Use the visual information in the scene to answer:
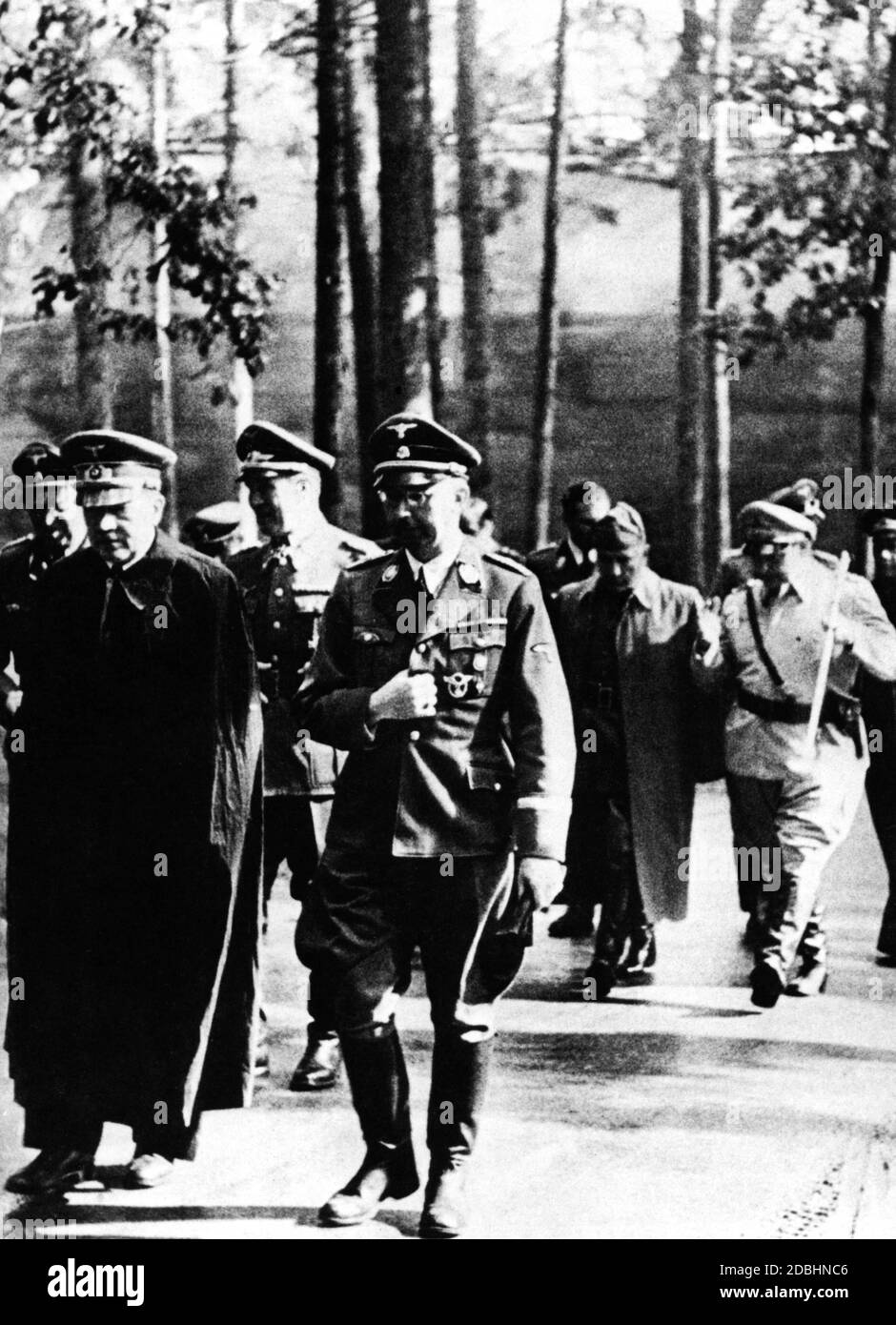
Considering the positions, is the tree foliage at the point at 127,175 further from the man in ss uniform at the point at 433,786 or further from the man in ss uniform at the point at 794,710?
the man in ss uniform at the point at 794,710

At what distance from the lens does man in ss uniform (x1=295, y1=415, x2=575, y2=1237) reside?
5.73m

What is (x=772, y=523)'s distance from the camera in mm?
6879

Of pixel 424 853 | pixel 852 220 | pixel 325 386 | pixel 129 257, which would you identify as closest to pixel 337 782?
pixel 424 853

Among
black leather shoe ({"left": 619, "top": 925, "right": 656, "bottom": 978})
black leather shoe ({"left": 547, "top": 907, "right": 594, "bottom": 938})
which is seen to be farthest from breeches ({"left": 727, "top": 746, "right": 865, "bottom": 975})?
black leather shoe ({"left": 547, "top": 907, "right": 594, "bottom": 938})

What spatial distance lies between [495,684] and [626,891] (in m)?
1.42

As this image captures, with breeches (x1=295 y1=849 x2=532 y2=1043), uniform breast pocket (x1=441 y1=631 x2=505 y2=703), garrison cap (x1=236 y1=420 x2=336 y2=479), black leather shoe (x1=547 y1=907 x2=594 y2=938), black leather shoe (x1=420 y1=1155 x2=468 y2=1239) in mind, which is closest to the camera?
breeches (x1=295 y1=849 x2=532 y2=1043)

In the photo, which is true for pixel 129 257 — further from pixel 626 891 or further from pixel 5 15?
pixel 626 891

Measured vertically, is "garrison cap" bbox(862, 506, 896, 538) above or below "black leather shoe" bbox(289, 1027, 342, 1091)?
above

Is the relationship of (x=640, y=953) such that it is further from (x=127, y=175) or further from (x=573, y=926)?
(x=127, y=175)

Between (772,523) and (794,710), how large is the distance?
602 millimetres

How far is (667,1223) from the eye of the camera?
20.7ft

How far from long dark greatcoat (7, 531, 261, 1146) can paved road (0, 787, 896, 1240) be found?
0.26 m

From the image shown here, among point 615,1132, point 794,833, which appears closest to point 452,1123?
point 615,1132

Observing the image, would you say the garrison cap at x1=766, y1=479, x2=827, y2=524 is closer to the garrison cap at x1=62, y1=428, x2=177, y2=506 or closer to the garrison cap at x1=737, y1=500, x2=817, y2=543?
the garrison cap at x1=737, y1=500, x2=817, y2=543
